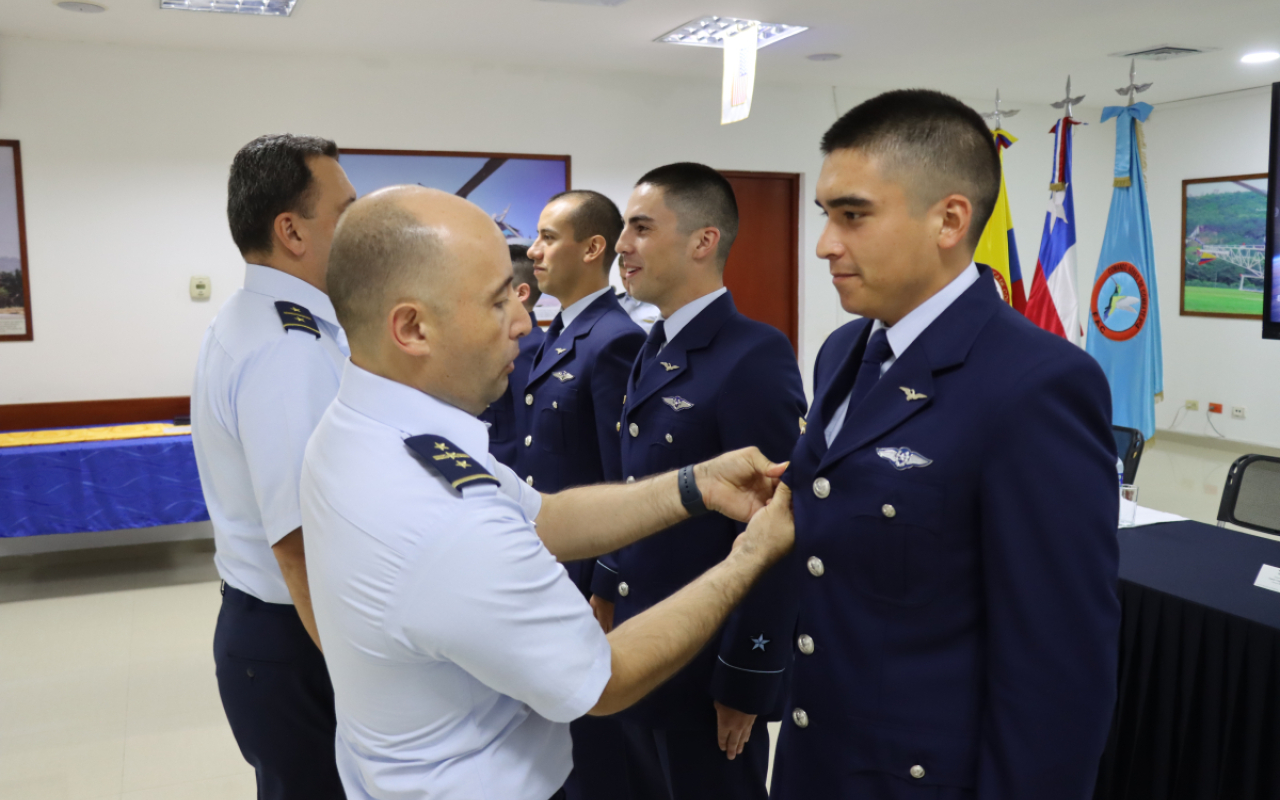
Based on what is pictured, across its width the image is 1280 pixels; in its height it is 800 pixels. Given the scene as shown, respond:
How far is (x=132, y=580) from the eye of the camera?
5117mm

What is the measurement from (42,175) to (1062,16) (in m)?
6.29

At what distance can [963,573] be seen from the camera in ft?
3.95

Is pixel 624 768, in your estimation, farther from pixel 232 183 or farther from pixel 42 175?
pixel 42 175

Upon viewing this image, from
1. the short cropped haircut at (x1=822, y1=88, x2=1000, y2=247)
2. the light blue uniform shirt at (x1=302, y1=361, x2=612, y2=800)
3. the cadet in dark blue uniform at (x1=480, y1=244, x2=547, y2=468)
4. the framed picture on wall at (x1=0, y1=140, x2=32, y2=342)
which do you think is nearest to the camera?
the light blue uniform shirt at (x1=302, y1=361, x2=612, y2=800)

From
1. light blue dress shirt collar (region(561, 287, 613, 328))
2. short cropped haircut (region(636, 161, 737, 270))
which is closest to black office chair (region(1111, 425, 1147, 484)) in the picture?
short cropped haircut (region(636, 161, 737, 270))

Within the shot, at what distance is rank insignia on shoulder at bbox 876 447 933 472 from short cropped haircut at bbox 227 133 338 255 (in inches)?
47.9

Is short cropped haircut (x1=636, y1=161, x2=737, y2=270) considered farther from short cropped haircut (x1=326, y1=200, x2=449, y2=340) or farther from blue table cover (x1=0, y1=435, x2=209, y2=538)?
blue table cover (x1=0, y1=435, x2=209, y2=538)

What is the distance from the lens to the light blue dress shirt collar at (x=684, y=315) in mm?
2289

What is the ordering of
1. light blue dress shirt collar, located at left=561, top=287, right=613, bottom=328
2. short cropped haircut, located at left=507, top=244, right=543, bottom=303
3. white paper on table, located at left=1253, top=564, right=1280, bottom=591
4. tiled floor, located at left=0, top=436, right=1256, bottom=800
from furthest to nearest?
short cropped haircut, located at left=507, top=244, right=543, bottom=303 → tiled floor, located at left=0, top=436, right=1256, bottom=800 → light blue dress shirt collar, located at left=561, top=287, right=613, bottom=328 → white paper on table, located at left=1253, top=564, right=1280, bottom=591

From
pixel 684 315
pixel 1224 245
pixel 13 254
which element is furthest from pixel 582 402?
pixel 1224 245

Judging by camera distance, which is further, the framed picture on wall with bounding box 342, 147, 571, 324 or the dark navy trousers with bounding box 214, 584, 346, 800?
the framed picture on wall with bounding box 342, 147, 571, 324

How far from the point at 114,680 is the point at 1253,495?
466 centimetres

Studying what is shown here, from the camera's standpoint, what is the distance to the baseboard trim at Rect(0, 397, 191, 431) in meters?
5.41

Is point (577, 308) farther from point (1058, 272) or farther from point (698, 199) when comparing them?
point (1058, 272)
